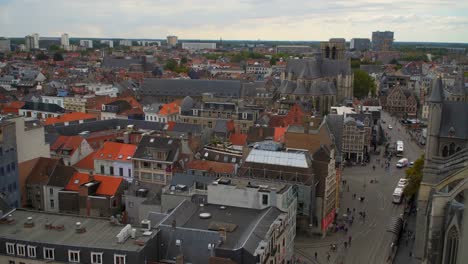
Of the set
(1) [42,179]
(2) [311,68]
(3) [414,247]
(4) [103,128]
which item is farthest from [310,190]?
(2) [311,68]

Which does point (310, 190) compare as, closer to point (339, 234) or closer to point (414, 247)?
point (339, 234)

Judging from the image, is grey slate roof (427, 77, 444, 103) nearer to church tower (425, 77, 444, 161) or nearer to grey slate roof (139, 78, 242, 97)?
church tower (425, 77, 444, 161)

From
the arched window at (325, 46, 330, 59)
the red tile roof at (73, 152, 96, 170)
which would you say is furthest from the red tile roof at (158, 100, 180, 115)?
the arched window at (325, 46, 330, 59)

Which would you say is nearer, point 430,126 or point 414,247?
point 414,247

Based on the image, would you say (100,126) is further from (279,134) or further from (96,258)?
(96,258)

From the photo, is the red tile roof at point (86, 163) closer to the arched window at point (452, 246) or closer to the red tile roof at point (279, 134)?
the red tile roof at point (279, 134)

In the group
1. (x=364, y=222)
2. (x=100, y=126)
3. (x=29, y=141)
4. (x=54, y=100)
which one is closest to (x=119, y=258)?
(x=29, y=141)
